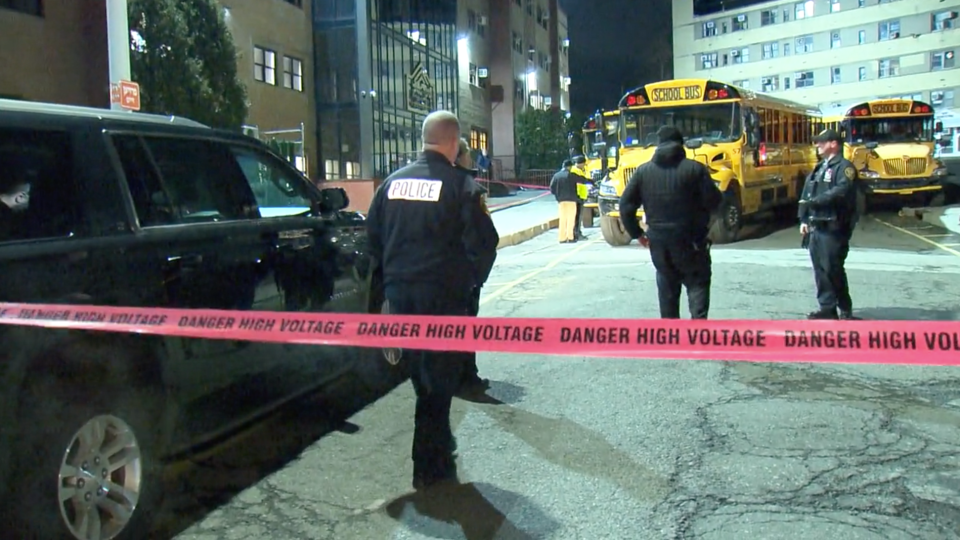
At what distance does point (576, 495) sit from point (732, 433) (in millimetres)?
1289

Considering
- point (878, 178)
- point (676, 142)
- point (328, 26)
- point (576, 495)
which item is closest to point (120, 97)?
point (676, 142)

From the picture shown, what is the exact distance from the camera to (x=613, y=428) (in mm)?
5082

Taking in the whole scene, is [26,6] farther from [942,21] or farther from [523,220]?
[942,21]

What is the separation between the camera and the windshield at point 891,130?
21.5 metres

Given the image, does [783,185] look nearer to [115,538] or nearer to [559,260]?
[559,260]

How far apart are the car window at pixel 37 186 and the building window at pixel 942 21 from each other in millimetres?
68782

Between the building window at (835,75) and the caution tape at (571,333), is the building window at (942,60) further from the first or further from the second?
the caution tape at (571,333)

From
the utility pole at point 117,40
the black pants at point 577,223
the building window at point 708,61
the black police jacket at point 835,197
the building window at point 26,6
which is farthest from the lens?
the building window at point 708,61

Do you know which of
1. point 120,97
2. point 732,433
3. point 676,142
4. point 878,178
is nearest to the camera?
point 732,433

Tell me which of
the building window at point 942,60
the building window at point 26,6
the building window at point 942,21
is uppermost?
the building window at point 942,21

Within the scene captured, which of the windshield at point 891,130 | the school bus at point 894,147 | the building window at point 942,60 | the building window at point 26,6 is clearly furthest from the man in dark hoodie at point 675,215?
the building window at point 942,60

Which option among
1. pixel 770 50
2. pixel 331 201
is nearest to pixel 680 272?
pixel 331 201

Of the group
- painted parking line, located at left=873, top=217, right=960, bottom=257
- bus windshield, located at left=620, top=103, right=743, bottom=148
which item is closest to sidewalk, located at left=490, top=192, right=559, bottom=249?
bus windshield, located at left=620, top=103, right=743, bottom=148

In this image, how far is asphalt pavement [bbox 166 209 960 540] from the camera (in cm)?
379
